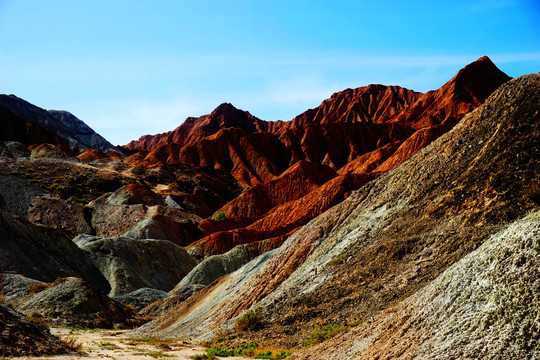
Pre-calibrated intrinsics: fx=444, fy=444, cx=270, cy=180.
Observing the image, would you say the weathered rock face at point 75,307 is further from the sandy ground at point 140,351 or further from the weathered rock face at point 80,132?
the weathered rock face at point 80,132

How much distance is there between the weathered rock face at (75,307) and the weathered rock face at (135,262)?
1230 centimetres

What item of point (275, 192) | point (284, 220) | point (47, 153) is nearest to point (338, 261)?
point (284, 220)

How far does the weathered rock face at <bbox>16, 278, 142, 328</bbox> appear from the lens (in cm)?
3164

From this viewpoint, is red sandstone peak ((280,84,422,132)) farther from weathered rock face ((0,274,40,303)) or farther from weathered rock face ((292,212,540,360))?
weathered rock face ((292,212,540,360))

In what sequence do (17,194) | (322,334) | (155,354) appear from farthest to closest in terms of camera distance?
(17,194)
(155,354)
(322,334)

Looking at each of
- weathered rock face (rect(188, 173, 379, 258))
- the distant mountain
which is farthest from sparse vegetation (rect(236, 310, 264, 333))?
the distant mountain

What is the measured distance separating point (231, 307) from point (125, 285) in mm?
27766

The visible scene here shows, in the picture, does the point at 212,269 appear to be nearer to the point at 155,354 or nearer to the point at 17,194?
the point at 155,354

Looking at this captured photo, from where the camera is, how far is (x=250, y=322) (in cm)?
1961

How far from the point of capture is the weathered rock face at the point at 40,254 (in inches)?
1591

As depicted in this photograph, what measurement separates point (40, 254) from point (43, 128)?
109696 mm

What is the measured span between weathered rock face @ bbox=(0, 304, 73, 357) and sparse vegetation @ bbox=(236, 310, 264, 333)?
23.3 ft

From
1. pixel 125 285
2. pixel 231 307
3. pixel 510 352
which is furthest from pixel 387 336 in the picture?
pixel 125 285

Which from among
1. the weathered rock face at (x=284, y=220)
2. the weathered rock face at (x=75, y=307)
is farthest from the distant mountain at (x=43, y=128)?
the weathered rock face at (x=75, y=307)
